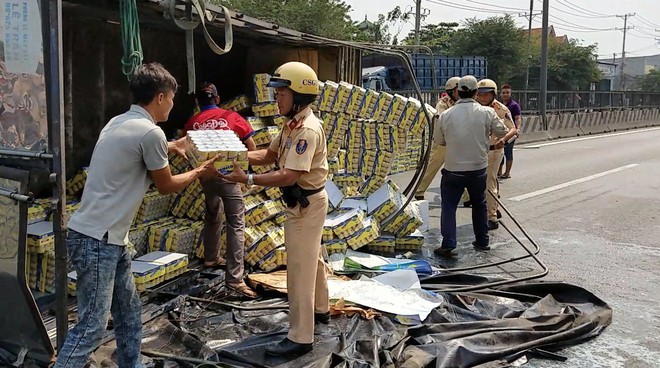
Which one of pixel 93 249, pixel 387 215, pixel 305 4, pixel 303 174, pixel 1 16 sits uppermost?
pixel 305 4

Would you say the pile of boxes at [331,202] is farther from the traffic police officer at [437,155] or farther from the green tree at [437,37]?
the green tree at [437,37]

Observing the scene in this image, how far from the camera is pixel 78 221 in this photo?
3373 millimetres

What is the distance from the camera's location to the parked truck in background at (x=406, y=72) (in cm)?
2191

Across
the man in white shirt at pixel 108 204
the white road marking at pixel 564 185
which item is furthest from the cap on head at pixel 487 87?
the man in white shirt at pixel 108 204

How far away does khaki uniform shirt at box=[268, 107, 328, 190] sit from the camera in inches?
159

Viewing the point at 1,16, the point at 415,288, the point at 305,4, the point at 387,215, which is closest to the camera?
the point at 1,16

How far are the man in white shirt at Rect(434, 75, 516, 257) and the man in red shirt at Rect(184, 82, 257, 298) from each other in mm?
2475

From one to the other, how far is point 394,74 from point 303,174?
19.6m

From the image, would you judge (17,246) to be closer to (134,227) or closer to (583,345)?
(134,227)

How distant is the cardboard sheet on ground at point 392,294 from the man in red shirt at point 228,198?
86 centimetres

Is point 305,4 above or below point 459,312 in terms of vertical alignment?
above

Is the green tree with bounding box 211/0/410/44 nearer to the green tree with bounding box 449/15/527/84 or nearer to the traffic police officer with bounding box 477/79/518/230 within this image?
the green tree with bounding box 449/15/527/84

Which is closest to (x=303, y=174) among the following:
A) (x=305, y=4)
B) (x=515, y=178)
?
(x=515, y=178)

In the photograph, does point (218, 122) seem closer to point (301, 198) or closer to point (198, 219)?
point (198, 219)
